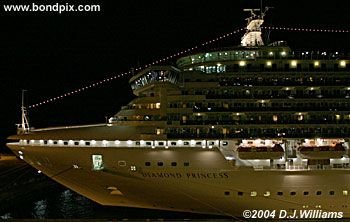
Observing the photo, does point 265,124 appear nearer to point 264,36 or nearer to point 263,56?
point 263,56

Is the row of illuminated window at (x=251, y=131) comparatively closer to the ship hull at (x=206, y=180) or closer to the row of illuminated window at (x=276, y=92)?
the ship hull at (x=206, y=180)

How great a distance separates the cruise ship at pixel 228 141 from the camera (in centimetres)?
1798

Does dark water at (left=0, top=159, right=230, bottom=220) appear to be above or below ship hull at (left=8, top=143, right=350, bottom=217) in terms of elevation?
below

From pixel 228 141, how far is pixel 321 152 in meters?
3.81

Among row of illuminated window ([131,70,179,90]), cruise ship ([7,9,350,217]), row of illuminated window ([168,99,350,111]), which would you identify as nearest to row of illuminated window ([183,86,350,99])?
cruise ship ([7,9,350,217])

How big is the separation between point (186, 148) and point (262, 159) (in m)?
3.14

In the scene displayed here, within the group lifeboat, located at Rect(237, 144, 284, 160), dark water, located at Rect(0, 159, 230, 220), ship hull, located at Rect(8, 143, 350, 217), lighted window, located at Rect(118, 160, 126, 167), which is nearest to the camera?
lifeboat, located at Rect(237, 144, 284, 160)

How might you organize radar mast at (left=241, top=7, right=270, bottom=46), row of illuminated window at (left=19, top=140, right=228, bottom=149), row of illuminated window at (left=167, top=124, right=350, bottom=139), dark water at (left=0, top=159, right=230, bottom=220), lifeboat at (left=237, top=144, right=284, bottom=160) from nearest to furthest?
lifeboat at (left=237, top=144, right=284, bottom=160)
row of illuminated window at (left=19, top=140, right=228, bottom=149)
row of illuminated window at (left=167, top=124, right=350, bottom=139)
dark water at (left=0, top=159, right=230, bottom=220)
radar mast at (left=241, top=7, right=270, bottom=46)

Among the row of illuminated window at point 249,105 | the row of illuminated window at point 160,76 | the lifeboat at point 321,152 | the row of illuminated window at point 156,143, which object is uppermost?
the row of illuminated window at point 160,76

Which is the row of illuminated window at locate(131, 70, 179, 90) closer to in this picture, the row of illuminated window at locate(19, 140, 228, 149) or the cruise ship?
the cruise ship

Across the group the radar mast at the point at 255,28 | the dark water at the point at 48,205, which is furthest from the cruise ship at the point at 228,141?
the radar mast at the point at 255,28

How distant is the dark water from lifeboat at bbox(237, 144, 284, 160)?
3.36 metres

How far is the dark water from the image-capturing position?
20.0 meters

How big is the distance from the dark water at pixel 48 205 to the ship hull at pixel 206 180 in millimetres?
1391
